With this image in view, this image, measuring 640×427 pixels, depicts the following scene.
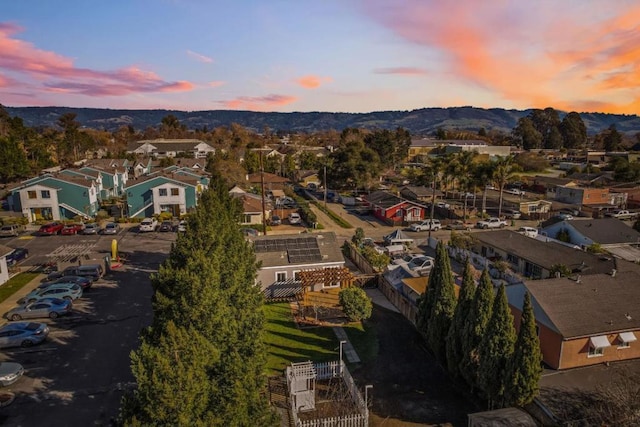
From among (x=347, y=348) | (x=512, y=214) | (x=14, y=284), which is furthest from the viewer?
(x=512, y=214)

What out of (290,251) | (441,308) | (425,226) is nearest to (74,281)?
(290,251)

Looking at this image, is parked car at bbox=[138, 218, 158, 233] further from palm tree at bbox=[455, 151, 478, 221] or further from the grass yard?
palm tree at bbox=[455, 151, 478, 221]

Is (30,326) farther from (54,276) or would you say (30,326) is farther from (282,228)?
(282,228)

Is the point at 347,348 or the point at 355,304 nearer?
the point at 347,348

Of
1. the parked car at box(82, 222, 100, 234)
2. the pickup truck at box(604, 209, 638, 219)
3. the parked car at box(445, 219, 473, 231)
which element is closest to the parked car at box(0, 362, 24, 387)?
the parked car at box(82, 222, 100, 234)

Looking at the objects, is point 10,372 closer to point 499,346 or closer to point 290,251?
→ point 290,251

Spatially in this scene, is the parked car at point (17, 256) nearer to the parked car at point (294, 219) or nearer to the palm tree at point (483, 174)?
the parked car at point (294, 219)


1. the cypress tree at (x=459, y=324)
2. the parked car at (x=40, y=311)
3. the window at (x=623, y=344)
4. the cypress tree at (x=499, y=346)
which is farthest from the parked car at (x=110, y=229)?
the window at (x=623, y=344)
